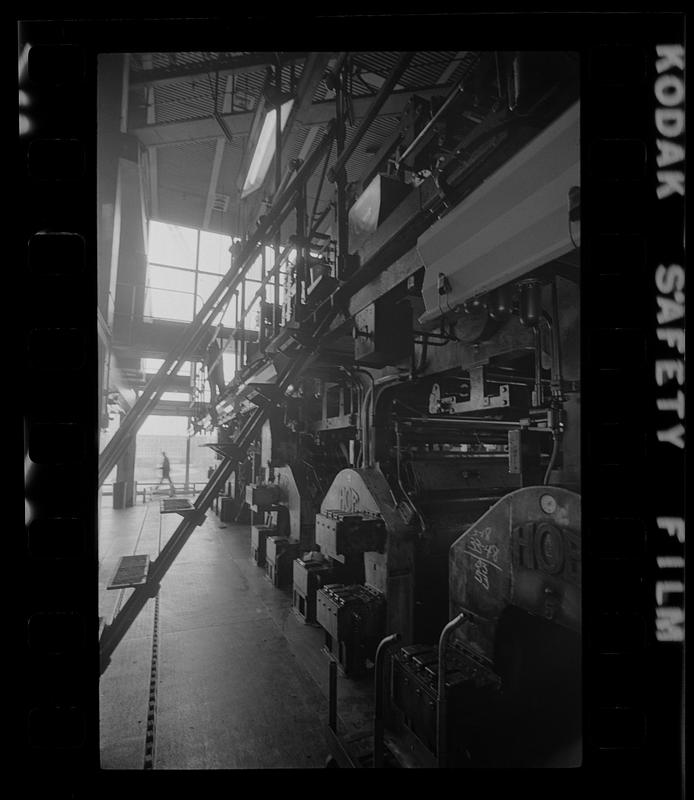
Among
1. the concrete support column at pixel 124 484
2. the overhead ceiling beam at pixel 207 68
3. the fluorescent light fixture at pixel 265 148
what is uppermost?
the overhead ceiling beam at pixel 207 68

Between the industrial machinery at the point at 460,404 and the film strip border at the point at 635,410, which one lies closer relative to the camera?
the film strip border at the point at 635,410

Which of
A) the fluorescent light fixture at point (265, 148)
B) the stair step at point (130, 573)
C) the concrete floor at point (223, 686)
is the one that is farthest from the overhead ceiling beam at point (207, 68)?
the concrete floor at point (223, 686)

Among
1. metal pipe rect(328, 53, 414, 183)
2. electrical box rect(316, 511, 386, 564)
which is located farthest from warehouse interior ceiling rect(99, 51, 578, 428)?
electrical box rect(316, 511, 386, 564)

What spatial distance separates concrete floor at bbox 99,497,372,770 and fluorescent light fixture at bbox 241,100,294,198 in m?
4.76

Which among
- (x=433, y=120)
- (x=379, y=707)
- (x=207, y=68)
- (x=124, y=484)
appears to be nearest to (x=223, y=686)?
(x=379, y=707)

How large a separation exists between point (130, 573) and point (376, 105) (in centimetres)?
300

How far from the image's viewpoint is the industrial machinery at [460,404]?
156 cm

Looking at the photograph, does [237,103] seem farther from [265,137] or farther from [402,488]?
[402,488]

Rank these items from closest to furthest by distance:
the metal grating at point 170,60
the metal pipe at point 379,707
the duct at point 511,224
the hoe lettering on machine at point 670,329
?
1. the hoe lettering on machine at point 670,329
2. the duct at point 511,224
3. the metal pipe at point 379,707
4. the metal grating at point 170,60

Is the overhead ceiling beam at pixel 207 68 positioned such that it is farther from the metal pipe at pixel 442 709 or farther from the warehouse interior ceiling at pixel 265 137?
the metal pipe at pixel 442 709

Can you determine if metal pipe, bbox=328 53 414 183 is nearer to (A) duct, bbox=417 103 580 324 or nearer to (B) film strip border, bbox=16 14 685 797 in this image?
(A) duct, bbox=417 103 580 324

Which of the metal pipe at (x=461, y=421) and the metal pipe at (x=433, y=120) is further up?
the metal pipe at (x=433, y=120)

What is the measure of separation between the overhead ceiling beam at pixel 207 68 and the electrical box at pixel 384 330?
2563 millimetres
